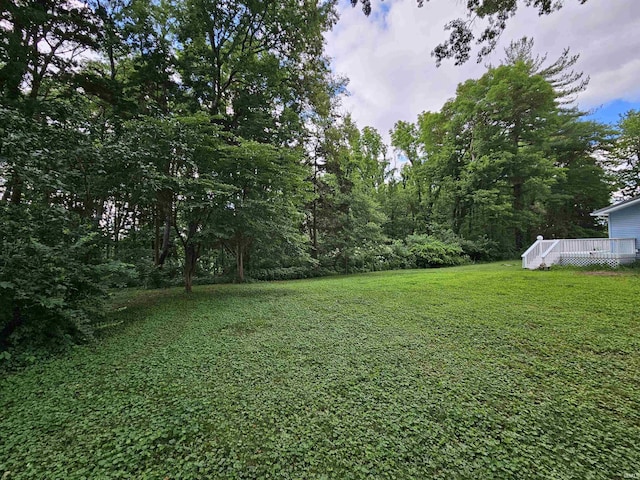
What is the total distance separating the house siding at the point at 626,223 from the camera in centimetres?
923

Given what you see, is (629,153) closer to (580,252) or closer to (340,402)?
(580,252)

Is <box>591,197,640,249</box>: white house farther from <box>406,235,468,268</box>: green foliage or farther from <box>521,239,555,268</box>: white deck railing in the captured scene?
<box>406,235,468,268</box>: green foliage

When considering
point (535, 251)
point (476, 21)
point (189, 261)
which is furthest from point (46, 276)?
point (535, 251)

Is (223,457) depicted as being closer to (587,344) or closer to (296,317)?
(296,317)

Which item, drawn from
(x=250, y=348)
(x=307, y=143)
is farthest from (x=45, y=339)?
(x=307, y=143)

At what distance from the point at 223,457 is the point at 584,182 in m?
23.4

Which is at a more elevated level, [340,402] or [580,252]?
[580,252]

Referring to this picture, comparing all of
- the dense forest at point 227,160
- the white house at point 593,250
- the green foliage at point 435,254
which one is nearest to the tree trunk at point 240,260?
the dense forest at point 227,160

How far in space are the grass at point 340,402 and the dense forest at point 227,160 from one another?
1288 millimetres

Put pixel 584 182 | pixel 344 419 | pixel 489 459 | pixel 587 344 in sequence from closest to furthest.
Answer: pixel 489 459 → pixel 344 419 → pixel 587 344 → pixel 584 182

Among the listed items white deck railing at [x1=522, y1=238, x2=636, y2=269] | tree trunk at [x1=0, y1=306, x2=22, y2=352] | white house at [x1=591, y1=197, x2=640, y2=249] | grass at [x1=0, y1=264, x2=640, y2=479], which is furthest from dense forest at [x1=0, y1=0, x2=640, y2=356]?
white house at [x1=591, y1=197, x2=640, y2=249]

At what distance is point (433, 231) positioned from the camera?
15.7 meters

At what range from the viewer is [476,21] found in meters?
4.23

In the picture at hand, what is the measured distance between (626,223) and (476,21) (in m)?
10.5
